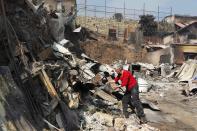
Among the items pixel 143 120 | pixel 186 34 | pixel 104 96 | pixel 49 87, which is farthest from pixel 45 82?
pixel 186 34

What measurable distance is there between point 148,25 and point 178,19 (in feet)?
18.8

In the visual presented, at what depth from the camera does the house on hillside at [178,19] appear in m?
46.1

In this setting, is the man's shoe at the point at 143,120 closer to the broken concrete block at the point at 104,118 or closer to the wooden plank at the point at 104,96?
the broken concrete block at the point at 104,118

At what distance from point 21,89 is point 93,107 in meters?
3.17

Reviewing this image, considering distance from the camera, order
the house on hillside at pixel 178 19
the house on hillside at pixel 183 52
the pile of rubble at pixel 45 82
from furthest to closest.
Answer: the house on hillside at pixel 178 19 < the house on hillside at pixel 183 52 < the pile of rubble at pixel 45 82

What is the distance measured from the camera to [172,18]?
151 feet

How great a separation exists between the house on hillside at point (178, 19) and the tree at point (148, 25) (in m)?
3.56

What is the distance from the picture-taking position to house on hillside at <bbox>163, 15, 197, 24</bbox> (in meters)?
46.1

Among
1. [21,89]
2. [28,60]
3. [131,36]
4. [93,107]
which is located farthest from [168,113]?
[131,36]

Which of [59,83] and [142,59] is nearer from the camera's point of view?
[59,83]

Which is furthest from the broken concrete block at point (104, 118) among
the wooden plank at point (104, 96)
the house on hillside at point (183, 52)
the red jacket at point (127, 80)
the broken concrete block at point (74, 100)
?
the house on hillside at point (183, 52)

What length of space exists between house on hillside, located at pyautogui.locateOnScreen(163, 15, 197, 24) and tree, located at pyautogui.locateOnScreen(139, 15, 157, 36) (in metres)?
3.56

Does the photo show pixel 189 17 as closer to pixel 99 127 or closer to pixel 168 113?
pixel 168 113

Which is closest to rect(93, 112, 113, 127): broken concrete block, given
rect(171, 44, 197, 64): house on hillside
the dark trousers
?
the dark trousers
